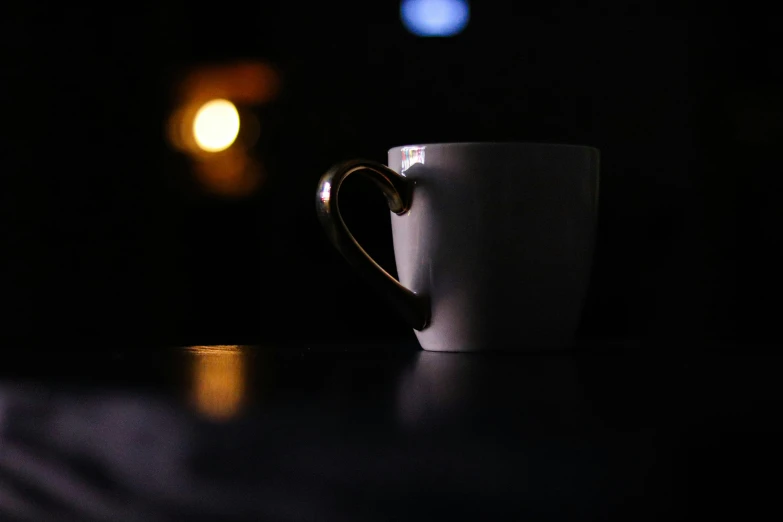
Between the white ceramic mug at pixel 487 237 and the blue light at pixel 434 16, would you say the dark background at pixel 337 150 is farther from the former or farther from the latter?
the white ceramic mug at pixel 487 237

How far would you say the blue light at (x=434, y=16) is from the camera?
828mm

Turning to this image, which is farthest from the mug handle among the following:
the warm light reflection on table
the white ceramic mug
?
the warm light reflection on table

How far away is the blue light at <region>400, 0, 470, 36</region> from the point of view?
2.72 ft

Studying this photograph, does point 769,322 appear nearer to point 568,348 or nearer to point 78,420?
point 568,348

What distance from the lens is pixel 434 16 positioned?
833mm

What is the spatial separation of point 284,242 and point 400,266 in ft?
0.76

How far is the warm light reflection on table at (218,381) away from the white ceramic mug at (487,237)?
117 mm

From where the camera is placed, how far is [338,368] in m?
0.48

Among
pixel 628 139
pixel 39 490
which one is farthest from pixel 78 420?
pixel 628 139

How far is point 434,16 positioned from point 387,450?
2.15 ft

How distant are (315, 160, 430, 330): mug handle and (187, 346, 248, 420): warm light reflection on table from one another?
10 centimetres

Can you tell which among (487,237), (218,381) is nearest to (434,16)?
(487,237)

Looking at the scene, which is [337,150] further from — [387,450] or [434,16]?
[387,450]

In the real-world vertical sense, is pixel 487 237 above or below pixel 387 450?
above
